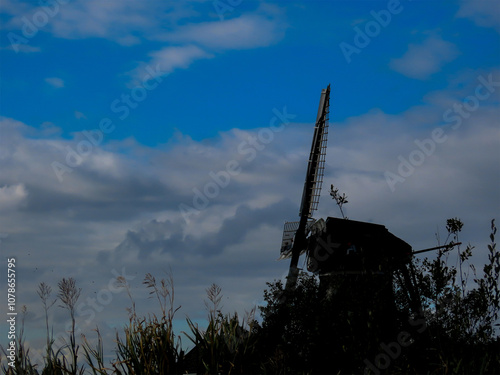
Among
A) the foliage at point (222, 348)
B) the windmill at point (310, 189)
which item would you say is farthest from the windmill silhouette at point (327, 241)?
the foliage at point (222, 348)

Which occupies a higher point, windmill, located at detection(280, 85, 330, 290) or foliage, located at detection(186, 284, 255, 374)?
windmill, located at detection(280, 85, 330, 290)

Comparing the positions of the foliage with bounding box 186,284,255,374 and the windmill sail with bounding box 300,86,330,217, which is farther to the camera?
the windmill sail with bounding box 300,86,330,217

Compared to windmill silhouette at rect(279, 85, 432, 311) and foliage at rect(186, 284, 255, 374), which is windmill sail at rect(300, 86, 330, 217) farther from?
foliage at rect(186, 284, 255, 374)

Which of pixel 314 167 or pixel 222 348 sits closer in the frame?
pixel 222 348

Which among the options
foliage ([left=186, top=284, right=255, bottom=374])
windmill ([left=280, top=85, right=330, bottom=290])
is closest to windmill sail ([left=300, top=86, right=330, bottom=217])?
windmill ([left=280, top=85, right=330, bottom=290])

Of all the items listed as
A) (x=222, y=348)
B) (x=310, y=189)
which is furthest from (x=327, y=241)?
(x=222, y=348)

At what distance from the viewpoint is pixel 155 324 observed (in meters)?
8.87

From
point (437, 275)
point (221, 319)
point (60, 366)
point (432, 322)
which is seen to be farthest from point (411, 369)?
point (60, 366)

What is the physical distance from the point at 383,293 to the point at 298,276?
1179cm

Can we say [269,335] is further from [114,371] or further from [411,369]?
[114,371]

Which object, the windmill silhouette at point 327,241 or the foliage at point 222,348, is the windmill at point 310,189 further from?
the foliage at point 222,348

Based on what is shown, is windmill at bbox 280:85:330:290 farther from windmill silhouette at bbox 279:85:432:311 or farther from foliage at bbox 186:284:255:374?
foliage at bbox 186:284:255:374

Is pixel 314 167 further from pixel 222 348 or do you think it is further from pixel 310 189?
pixel 222 348

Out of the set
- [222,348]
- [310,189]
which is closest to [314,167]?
[310,189]
